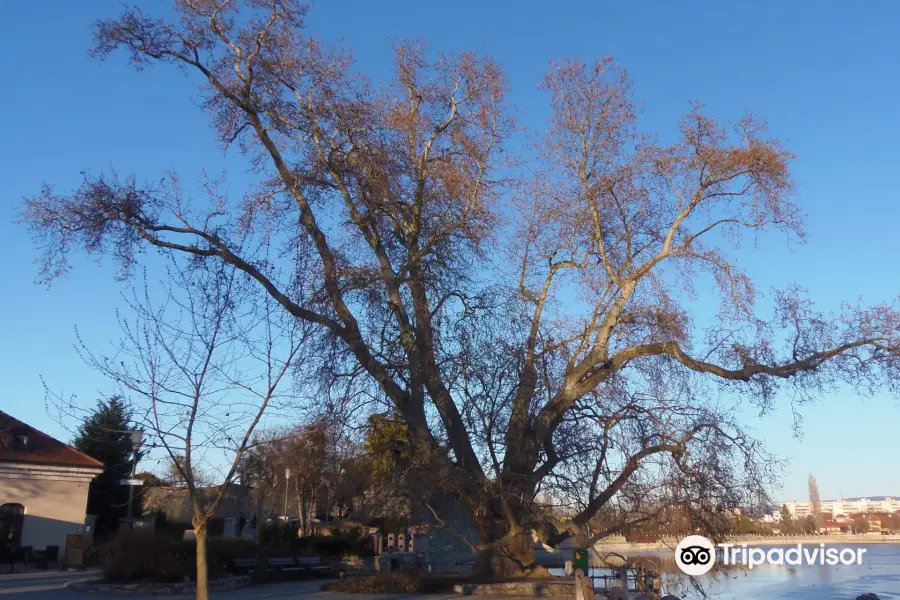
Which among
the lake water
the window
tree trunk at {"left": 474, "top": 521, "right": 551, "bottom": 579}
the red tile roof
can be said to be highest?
the red tile roof

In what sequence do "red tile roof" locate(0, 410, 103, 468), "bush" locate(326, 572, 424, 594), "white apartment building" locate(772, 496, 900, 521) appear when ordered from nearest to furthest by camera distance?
"bush" locate(326, 572, 424, 594) < "red tile roof" locate(0, 410, 103, 468) < "white apartment building" locate(772, 496, 900, 521)

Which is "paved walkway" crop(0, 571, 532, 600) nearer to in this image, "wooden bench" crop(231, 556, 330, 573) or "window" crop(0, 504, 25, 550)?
"wooden bench" crop(231, 556, 330, 573)

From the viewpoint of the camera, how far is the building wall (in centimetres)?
2920

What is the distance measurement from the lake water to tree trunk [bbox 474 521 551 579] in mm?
3518

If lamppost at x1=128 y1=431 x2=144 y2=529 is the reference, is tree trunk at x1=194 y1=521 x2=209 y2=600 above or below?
below

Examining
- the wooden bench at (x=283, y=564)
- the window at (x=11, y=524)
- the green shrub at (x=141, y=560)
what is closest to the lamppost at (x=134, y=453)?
the green shrub at (x=141, y=560)

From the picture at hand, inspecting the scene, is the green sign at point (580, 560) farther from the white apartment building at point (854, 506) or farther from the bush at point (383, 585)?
the white apartment building at point (854, 506)

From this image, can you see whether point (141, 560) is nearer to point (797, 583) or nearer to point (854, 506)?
point (797, 583)

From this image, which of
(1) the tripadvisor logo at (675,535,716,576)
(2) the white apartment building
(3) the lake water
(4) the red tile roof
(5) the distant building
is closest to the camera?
(1) the tripadvisor logo at (675,535,716,576)

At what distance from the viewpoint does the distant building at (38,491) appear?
95.2 ft

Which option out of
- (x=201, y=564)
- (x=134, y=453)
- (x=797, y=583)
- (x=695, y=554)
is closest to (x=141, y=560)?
(x=134, y=453)

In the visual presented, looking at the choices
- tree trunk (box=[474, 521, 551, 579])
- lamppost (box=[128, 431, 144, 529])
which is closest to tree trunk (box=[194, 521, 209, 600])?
lamppost (box=[128, 431, 144, 529])

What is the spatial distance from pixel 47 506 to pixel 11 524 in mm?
1467

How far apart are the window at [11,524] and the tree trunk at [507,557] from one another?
20.0 meters
